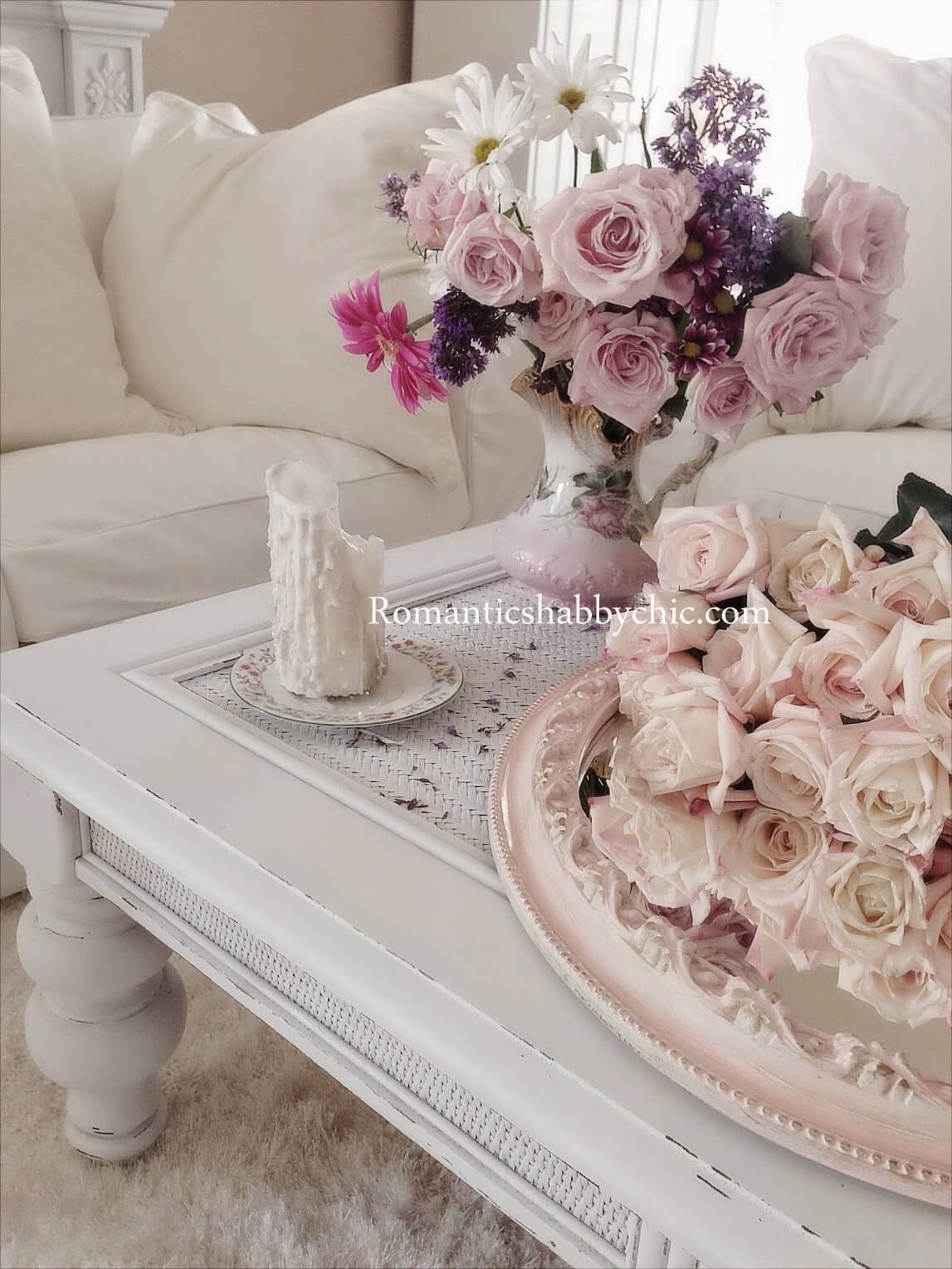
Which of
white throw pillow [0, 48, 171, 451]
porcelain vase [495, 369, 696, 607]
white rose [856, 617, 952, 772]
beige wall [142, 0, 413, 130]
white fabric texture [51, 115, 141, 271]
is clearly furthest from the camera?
beige wall [142, 0, 413, 130]

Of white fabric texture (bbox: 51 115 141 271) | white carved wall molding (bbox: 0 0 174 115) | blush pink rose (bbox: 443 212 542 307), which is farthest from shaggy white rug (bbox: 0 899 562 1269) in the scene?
white carved wall molding (bbox: 0 0 174 115)

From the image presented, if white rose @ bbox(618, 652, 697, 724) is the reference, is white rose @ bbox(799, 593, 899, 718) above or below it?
above

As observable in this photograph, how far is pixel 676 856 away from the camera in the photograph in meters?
0.50

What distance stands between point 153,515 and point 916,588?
3.56 feet

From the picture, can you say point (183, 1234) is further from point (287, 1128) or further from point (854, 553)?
point (854, 553)

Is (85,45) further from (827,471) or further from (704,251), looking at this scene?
(704,251)

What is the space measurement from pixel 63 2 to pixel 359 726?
187 cm

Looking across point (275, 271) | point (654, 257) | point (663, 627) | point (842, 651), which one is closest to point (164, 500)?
point (275, 271)

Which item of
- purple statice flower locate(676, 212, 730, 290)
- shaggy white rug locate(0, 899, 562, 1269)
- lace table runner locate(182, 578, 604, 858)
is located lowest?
shaggy white rug locate(0, 899, 562, 1269)

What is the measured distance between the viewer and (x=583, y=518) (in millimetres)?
910

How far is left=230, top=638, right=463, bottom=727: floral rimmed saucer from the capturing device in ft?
2.44

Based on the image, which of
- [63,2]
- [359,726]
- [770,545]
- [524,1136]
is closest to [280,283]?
[63,2]

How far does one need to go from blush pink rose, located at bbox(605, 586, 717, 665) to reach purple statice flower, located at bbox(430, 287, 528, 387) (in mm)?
322

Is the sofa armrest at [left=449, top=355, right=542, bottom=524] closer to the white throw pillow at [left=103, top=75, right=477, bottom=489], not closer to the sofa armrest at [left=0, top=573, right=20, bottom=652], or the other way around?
the white throw pillow at [left=103, top=75, right=477, bottom=489]
